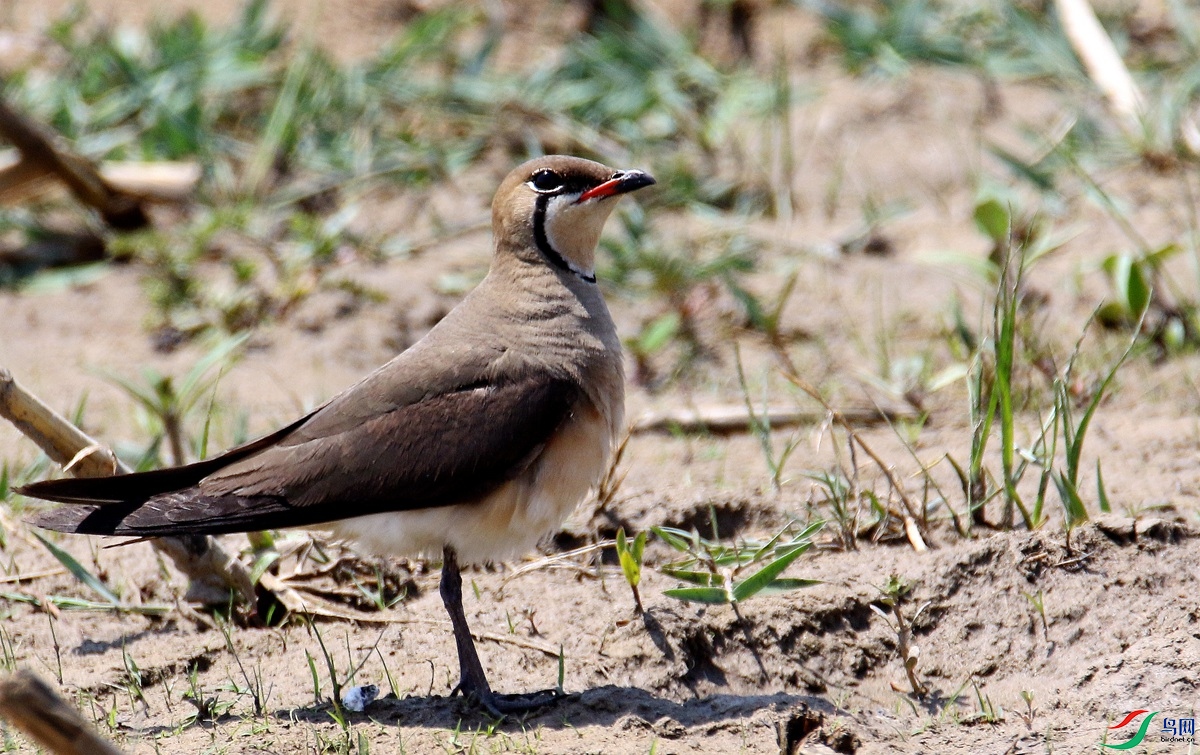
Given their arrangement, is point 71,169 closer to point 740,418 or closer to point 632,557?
point 740,418

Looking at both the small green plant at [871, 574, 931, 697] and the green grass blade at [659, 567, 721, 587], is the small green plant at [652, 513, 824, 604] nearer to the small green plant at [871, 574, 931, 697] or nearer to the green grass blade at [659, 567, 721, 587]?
the green grass blade at [659, 567, 721, 587]

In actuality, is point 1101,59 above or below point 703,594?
above

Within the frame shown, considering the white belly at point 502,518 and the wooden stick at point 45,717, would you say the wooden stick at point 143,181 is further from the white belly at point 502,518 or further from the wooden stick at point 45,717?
the wooden stick at point 45,717

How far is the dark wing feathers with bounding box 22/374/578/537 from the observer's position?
11.4 ft

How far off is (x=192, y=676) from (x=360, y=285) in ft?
10.3

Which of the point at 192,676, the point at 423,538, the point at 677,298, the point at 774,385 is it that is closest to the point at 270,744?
the point at 192,676

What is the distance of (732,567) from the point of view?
405cm

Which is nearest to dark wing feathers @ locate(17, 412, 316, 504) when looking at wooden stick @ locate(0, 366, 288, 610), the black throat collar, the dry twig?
wooden stick @ locate(0, 366, 288, 610)

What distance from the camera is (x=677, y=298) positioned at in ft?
21.1

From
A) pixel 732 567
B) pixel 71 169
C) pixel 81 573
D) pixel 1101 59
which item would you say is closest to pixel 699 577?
pixel 732 567

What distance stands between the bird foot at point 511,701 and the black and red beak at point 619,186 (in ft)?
5.15

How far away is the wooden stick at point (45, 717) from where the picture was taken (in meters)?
2.24

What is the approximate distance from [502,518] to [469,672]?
1.43ft

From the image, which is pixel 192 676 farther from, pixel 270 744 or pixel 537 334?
pixel 537 334
